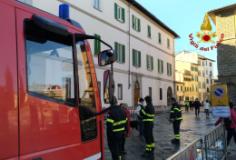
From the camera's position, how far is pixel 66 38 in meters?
3.93

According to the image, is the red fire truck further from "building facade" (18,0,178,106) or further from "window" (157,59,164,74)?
"window" (157,59,164,74)

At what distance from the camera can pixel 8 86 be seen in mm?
3016

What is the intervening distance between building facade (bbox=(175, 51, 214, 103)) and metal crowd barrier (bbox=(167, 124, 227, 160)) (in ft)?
224

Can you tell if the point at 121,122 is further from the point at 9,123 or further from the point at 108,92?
the point at 9,123

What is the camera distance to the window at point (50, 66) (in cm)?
338

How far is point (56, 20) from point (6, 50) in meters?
1.07

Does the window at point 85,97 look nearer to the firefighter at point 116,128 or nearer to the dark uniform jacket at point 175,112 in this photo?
the firefighter at point 116,128

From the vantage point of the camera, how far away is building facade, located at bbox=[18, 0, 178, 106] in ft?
82.3

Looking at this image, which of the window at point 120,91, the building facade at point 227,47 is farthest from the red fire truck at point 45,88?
the building facade at point 227,47

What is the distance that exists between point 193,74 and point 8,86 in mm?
89894

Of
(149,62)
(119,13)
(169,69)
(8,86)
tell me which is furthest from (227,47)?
(8,86)

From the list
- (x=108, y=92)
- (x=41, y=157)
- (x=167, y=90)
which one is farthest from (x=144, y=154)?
(x=167, y=90)

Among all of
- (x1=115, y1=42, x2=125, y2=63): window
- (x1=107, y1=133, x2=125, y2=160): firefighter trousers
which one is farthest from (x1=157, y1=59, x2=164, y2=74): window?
(x1=107, y1=133, x2=125, y2=160): firefighter trousers

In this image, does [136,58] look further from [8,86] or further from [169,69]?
[8,86]
